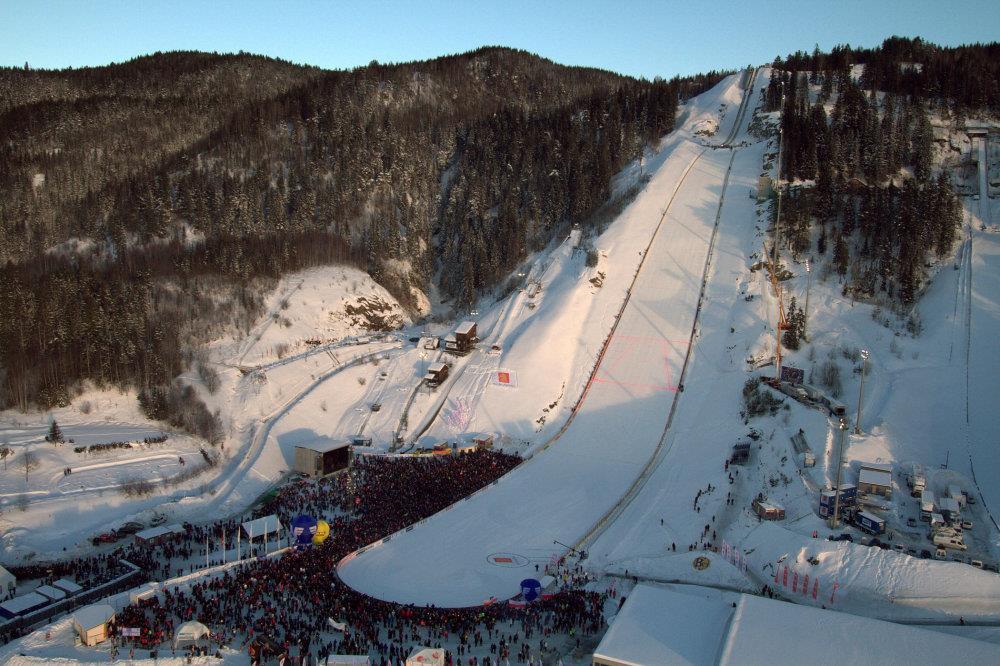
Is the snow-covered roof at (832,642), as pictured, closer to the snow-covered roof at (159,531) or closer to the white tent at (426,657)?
the white tent at (426,657)

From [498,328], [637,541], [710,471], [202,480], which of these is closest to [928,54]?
[498,328]

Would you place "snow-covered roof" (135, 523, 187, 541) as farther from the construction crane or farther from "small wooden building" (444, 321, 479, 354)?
the construction crane

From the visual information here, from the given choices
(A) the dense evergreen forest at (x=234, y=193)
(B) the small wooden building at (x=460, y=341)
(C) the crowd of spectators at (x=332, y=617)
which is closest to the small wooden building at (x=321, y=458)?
(C) the crowd of spectators at (x=332, y=617)

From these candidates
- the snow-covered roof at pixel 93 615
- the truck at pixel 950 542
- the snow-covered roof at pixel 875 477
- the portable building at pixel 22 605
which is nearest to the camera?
the snow-covered roof at pixel 93 615

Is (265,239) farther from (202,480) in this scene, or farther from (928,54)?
(928,54)

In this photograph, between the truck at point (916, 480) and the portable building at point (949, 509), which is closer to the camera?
the portable building at point (949, 509)

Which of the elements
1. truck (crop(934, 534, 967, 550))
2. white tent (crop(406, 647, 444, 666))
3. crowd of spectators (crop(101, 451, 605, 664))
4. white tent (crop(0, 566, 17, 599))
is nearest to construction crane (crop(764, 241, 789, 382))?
truck (crop(934, 534, 967, 550))

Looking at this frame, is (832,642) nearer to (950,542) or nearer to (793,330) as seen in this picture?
(950,542)
